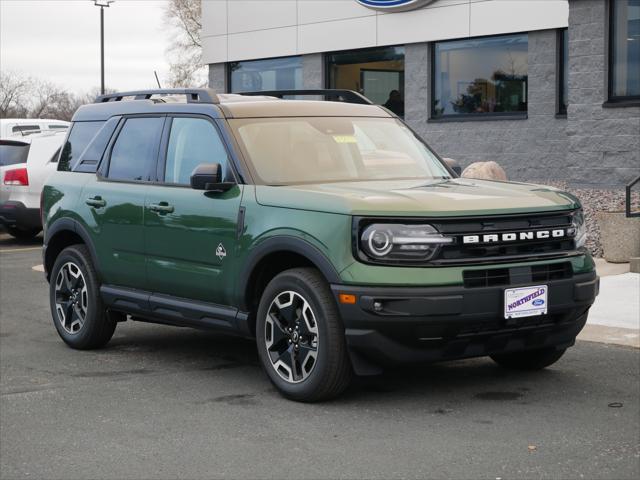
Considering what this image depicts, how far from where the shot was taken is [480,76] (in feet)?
68.7

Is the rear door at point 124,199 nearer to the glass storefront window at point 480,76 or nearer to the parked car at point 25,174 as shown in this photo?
the parked car at point 25,174

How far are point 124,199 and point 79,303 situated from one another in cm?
103

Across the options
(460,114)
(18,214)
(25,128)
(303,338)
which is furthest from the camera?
(25,128)

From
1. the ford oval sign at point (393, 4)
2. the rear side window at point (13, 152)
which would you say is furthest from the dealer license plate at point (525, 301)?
the ford oval sign at point (393, 4)

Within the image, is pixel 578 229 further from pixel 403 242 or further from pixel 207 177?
pixel 207 177


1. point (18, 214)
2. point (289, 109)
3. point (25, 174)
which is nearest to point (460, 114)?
point (25, 174)

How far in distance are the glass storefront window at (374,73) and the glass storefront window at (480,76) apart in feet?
3.54

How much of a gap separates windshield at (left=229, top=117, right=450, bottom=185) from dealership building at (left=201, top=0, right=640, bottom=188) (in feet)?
26.2

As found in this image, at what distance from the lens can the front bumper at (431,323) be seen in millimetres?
6223

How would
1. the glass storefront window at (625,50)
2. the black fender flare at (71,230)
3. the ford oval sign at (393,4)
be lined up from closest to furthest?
the black fender flare at (71,230) → the glass storefront window at (625,50) → the ford oval sign at (393,4)

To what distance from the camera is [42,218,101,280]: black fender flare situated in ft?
27.8

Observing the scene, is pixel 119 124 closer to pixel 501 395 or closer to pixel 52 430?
pixel 52 430

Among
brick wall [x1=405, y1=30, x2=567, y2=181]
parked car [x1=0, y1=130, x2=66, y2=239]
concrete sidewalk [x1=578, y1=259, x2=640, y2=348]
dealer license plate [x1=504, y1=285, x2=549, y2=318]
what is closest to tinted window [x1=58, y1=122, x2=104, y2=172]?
dealer license plate [x1=504, y1=285, x2=549, y2=318]

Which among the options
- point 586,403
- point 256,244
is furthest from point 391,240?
point 586,403
